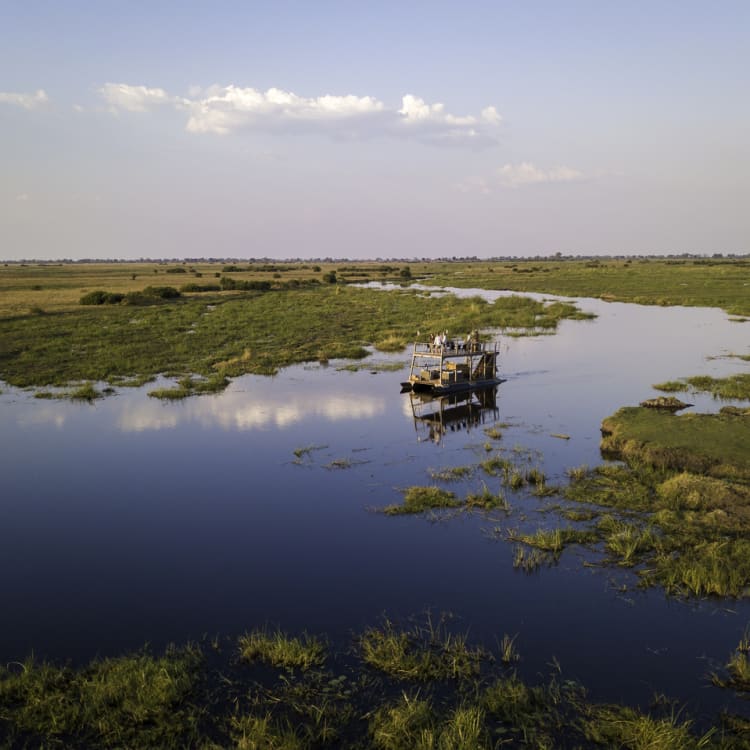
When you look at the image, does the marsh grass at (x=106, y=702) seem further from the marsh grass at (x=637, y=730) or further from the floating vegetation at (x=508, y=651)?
the marsh grass at (x=637, y=730)

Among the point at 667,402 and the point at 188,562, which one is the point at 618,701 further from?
the point at 667,402

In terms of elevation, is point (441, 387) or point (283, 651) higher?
point (441, 387)

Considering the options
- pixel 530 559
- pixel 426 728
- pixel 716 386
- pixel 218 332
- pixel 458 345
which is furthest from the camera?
pixel 218 332

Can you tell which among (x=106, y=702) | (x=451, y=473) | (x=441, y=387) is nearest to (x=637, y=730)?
(x=106, y=702)

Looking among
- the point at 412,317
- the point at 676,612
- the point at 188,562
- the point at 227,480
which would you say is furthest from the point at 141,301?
the point at 676,612

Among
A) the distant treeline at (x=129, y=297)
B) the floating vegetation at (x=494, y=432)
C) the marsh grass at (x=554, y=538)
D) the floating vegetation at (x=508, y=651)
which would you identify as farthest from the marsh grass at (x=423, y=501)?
the distant treeline at (x=129, y=297)


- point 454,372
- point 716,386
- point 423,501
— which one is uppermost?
point 454,372

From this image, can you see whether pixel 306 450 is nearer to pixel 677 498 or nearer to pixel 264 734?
pixel 677 498
